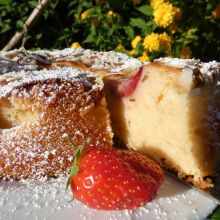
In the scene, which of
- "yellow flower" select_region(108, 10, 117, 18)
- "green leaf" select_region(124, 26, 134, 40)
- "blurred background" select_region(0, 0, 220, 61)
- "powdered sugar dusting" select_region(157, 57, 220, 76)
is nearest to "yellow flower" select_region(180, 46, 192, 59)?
"blurred background" select_region(0, 0, 220, 61)

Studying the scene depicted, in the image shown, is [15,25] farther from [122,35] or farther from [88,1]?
[122,35]

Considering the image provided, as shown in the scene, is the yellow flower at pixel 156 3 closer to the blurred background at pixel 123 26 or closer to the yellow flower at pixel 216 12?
the blurred background at pixel 123 26

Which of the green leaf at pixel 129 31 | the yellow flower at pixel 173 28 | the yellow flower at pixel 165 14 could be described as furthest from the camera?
the green leaf at pixel 129 31

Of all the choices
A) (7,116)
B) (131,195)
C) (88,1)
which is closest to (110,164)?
(131,195)

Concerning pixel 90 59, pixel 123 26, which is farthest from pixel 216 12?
pixel 90 59

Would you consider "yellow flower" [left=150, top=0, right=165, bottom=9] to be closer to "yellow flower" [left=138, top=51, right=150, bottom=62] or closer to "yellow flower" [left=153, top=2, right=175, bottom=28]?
"yellow flower" [left=153, top=2, right=175, bottom=28]

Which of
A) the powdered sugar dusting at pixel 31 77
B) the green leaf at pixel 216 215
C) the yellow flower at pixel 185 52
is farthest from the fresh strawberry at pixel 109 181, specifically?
the yellow flower at pixel 185 52

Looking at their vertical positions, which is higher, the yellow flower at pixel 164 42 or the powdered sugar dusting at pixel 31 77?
the powdered sugar dusting at pixel 31 77
